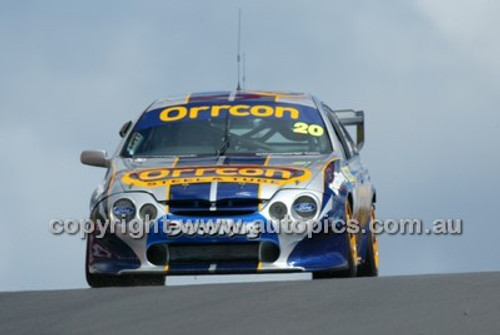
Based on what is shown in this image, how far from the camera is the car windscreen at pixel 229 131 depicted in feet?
38.4

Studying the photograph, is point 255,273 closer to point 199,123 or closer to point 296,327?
point 199,123

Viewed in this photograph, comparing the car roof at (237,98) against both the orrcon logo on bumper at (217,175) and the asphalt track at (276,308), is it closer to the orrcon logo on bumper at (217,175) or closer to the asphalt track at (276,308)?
the orrcon logo on bumper at (217,175)

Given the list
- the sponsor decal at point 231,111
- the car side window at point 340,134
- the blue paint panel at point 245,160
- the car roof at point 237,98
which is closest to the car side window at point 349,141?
the car side window at point 340,134

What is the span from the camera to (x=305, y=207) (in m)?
10.7

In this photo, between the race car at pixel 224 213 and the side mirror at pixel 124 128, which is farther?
the side mirror at pixel 124 128

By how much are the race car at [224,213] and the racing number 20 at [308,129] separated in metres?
0.22

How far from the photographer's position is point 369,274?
12688mm

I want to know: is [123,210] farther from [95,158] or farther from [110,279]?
[95,158]

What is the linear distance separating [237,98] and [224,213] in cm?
202

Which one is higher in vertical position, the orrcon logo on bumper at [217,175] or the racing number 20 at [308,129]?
the racing number 20 at [308,129]

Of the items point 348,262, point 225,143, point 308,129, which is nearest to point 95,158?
point 225,143

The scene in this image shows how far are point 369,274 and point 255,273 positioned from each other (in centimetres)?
226

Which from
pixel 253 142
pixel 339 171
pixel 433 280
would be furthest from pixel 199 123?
pixel 433 280

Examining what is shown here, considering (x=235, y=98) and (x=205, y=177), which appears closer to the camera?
(x=205, y=177)
